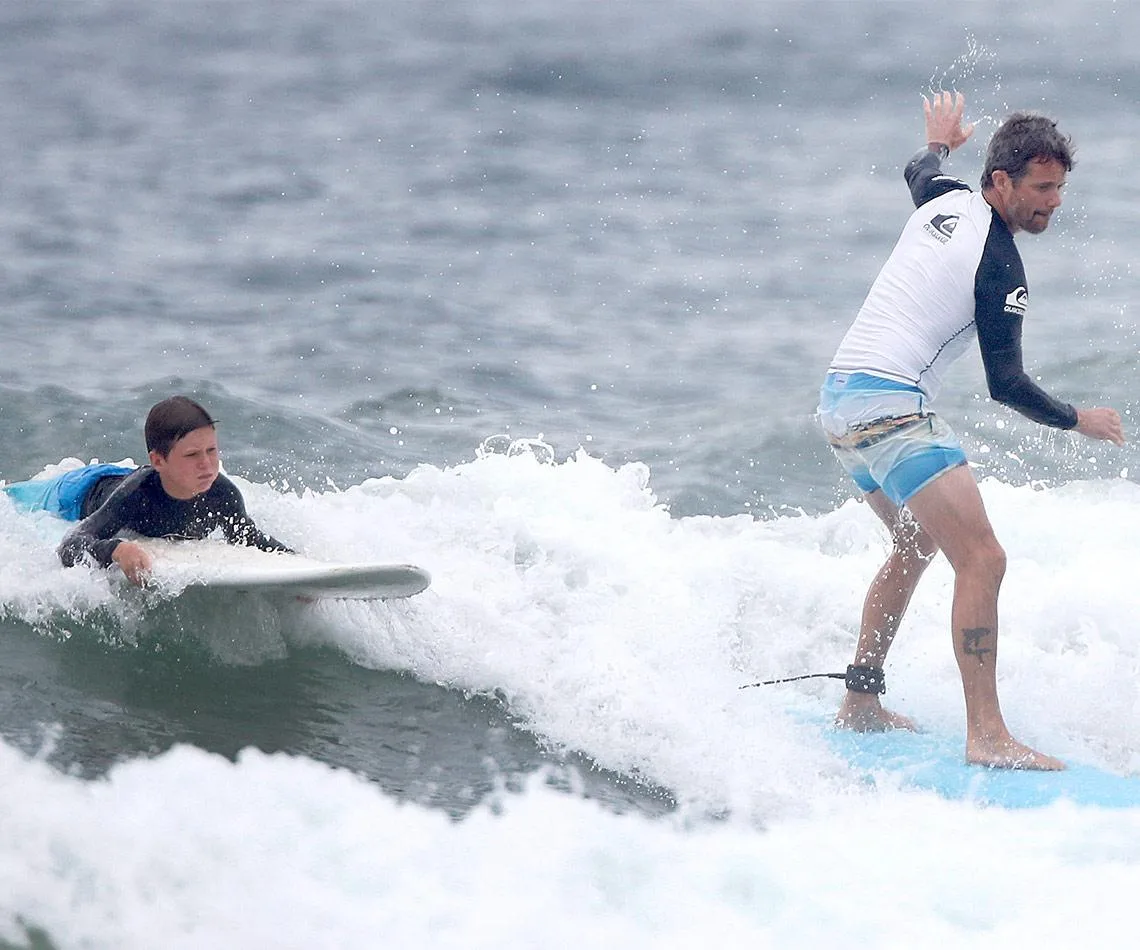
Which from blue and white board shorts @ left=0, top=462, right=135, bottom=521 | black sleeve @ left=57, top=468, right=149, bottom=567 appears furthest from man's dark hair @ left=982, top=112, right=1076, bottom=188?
blue and white board shorts @ left=0, top=462, right=135, bottom=521

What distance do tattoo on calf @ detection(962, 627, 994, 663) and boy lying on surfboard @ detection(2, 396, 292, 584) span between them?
102 inches

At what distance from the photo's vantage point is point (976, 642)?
4.95 metres

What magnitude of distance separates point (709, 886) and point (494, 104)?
21.2 meters

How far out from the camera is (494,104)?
24.1m

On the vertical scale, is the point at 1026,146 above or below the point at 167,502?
above

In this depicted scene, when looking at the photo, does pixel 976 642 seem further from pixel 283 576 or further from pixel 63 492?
pixel 63 492

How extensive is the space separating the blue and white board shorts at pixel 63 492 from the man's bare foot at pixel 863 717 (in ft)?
9.93

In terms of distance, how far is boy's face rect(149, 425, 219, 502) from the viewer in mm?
5574

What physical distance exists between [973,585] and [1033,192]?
49.7 inches

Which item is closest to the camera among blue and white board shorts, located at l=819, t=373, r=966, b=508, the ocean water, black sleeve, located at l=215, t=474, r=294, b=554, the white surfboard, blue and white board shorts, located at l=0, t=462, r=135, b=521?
the ocean water

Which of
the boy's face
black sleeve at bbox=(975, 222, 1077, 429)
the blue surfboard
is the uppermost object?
black sleeve at bbox=(975, 222, 1077, 429)

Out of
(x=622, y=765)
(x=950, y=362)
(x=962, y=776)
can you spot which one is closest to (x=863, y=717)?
(x=962, y=776)

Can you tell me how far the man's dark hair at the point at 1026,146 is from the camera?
4898 millimetres

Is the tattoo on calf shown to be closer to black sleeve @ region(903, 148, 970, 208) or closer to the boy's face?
black sleeve @ region(903, 148, 970, 208)
